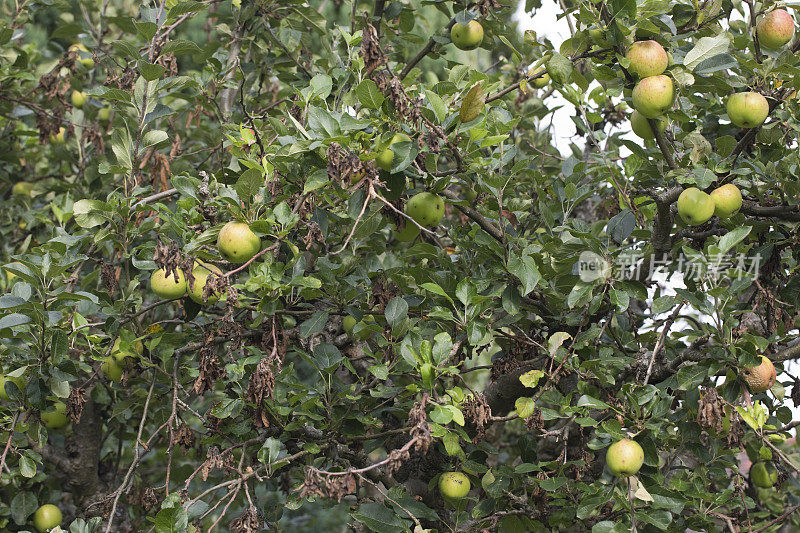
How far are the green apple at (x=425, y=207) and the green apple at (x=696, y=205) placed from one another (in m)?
0.61

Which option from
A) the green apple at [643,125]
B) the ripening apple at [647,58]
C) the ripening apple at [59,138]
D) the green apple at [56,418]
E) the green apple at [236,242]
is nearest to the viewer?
the green apple at [236,242]

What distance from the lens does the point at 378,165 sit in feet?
5.71

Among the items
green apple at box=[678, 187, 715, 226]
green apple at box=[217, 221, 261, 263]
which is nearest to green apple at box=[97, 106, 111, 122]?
green apple at box=[217, 221, 261, 263]

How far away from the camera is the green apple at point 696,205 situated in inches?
70.4

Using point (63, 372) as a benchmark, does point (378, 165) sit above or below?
above

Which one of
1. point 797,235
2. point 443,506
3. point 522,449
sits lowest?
point 443,506

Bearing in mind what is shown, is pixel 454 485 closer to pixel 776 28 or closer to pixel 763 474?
pixel 763 474

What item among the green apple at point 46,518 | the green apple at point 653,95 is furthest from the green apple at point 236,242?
the green apple at point 46,518

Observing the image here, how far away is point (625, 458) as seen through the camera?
1.74m

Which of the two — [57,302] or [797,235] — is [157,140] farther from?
[797,235]

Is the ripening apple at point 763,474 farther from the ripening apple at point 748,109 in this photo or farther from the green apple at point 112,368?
the green apple at point 112,368

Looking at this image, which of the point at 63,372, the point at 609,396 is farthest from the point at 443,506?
the point at 63,372

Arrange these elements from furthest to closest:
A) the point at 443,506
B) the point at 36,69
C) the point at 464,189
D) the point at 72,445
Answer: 1. the point at 36,69
2. the point at 72,445
3. the point at 443,506
4. the point at 464,189

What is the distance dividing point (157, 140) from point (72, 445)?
4.56 feet
